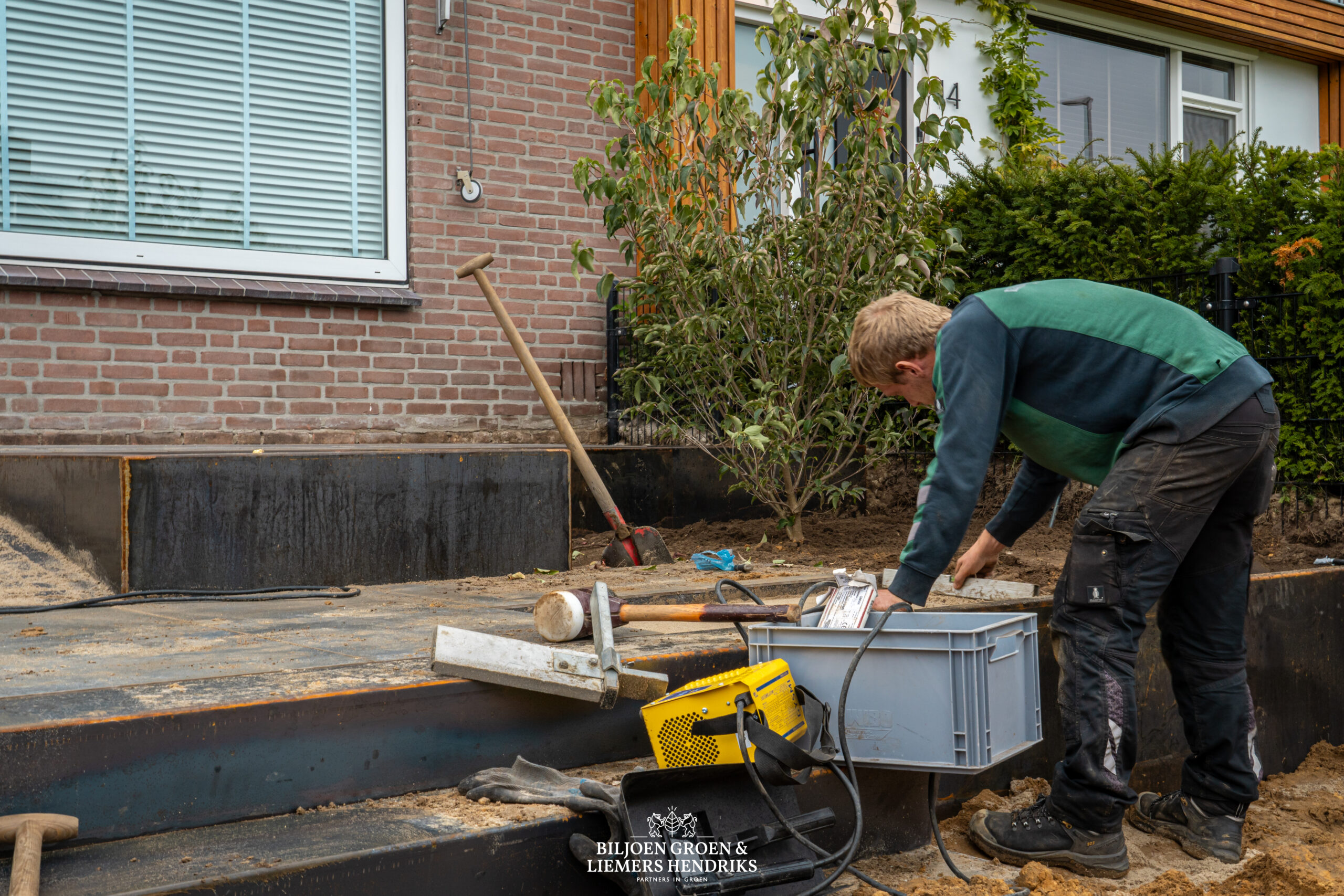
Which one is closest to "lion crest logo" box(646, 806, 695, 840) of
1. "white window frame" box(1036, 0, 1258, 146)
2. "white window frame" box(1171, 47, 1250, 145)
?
"white window frame" box(1036, 0, 1258, 146)

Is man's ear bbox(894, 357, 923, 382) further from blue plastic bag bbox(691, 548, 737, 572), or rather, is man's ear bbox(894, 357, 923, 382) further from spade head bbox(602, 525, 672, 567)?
spade head bbox(602, 525, 672, 567)

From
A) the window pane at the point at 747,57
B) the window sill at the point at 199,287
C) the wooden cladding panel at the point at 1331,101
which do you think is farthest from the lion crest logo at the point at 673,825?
the wooden cladding panel at the point at 1331,101

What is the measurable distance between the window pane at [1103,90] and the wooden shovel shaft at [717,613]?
785cm

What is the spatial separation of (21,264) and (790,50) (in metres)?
3.69

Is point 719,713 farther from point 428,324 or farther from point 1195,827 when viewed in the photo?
point 428,324

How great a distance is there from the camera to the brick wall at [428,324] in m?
5.25

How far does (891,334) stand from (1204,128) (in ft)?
31.2

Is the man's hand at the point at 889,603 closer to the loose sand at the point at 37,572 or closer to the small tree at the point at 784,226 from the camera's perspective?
the small tree at the point at 784,226

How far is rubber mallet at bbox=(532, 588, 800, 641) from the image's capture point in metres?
2.63

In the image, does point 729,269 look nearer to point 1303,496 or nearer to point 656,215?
point 656,215

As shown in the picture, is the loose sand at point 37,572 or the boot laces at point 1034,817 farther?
the loose sand at point 37,572

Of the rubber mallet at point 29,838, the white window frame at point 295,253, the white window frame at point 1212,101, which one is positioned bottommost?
the rubber mallet at point 29,838

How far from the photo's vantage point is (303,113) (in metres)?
5.95

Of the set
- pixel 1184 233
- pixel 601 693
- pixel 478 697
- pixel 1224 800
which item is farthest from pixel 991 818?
pixel 1184 233
